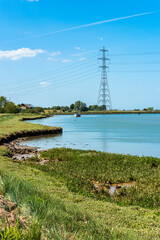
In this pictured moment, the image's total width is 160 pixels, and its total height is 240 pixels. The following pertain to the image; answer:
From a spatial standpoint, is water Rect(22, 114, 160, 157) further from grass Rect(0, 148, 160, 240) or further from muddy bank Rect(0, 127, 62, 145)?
grass Rect(0, 148, 160, 240)

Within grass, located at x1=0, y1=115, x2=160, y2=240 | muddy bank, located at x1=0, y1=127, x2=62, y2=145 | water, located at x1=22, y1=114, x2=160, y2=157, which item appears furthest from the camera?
muddy bank, located at x1=0, y1=127, x2=62, y2=145

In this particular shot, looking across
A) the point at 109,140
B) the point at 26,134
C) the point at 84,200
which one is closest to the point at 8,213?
the point at 84,200

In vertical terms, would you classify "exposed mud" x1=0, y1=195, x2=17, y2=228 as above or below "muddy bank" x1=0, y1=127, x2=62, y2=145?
above

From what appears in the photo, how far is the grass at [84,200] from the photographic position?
4824 millimetres

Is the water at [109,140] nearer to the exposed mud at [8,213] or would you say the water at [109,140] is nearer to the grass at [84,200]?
the grass at [84,200]

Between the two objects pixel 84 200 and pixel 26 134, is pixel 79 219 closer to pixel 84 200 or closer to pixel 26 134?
pixel 84 200

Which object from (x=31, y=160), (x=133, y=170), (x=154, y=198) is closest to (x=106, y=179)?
(x=133, y=170)

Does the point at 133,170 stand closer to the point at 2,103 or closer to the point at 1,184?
the point at 1,184

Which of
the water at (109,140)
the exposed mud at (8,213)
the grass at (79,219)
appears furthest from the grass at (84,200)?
the water at (109,140)

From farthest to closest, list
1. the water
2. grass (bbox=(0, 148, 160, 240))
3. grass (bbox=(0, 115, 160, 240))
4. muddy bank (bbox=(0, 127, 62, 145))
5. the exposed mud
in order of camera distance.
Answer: muddy bank (bbox=(0, 127, 62, 145))
the water
grass (bbox=(0, 115, 160, 240))
grass (bbox=(0, 148, 160, 240))
the exposed mud

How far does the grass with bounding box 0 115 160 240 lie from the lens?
4824 mm

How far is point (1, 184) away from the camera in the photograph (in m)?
6.95

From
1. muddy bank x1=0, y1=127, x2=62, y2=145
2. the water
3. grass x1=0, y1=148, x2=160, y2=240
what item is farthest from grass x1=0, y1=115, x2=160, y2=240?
muddy bank x1=0, y1=127, x2=62, y2=145

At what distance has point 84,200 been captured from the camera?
9742 millimetres
